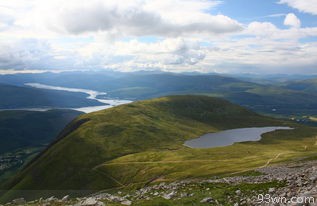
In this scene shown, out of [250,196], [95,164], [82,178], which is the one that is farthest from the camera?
[95,164]

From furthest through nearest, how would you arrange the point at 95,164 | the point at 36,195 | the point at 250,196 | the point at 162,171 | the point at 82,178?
the point at 95,164 → the point at 82,178 → the point at 36,195 → the point at 162,171 → the point at 250,196

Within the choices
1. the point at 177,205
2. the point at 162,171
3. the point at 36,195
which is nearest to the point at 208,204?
the point at 177,205

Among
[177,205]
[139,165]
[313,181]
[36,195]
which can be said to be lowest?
[36,195]

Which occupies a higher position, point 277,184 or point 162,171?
point 277,184

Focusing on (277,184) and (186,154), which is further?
(186,154)

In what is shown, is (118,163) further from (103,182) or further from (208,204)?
(208,204)

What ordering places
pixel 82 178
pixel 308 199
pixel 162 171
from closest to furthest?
pixel 308 199 < pixel 162 171 < pixel 82 178

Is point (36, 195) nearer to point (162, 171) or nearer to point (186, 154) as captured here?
point (162, 171)

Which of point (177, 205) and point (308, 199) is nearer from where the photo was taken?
point (308, 199)

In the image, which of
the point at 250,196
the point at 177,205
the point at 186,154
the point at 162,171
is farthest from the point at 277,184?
the point at 186,154
